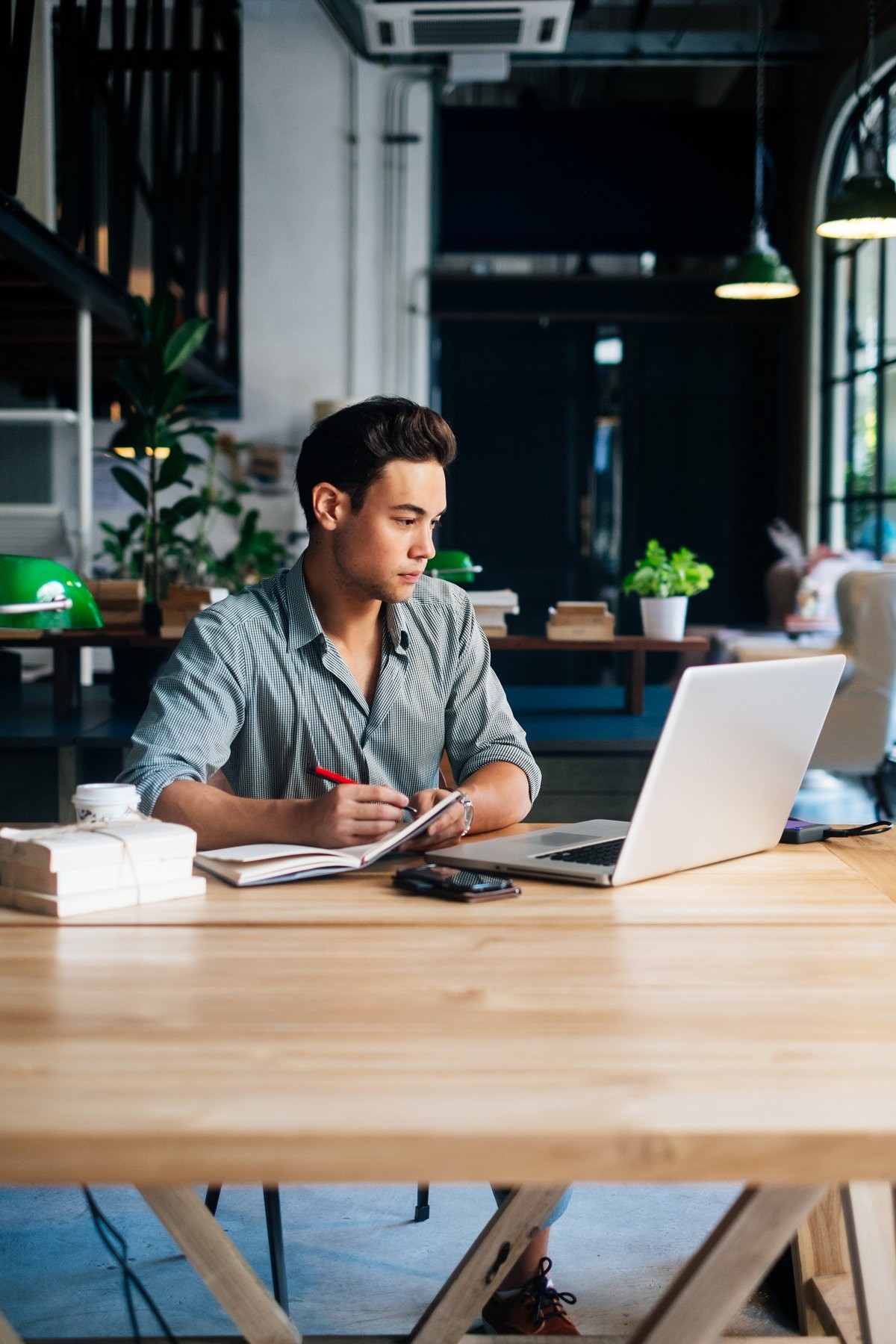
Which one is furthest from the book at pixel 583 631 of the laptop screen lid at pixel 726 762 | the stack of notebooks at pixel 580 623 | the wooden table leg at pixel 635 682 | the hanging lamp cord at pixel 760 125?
the hanging lamp cord at pixel 760 125

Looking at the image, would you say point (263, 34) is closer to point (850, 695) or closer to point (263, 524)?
point (263, 524)

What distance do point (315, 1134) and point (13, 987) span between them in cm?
40

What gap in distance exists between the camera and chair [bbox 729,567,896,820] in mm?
5039

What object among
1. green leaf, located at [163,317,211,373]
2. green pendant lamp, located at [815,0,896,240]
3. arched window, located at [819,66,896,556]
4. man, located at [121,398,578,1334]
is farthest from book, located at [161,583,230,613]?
arched window, located at [819,66,896,556]

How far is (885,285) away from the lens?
7.15 metres

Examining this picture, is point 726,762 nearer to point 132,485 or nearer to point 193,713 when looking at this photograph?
point 193,713

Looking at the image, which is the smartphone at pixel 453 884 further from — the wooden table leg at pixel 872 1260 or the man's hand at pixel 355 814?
the wooden table leg at pixel 872 1260

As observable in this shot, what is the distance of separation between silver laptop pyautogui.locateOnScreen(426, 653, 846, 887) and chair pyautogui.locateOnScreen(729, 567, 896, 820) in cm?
356

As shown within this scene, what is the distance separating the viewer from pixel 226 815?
169cm

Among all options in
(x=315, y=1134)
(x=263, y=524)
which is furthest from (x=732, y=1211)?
(x=263, y=524)

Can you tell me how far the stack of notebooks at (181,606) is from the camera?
12.6 ft

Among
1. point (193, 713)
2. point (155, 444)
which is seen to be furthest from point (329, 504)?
point (155, 444)

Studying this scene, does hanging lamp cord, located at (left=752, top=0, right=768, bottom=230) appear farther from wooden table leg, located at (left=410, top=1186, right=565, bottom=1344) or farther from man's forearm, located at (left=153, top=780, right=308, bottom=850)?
wooden table leg, located at (left=410, top=1186, right=565, bottom=1344)

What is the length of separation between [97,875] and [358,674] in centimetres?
75
